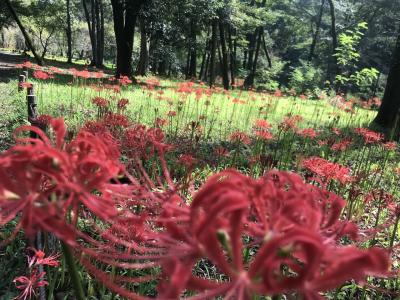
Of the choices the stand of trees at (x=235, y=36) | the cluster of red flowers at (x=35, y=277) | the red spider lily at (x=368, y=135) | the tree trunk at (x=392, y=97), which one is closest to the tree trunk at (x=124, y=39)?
the stand of trees at (x=235, y=36)

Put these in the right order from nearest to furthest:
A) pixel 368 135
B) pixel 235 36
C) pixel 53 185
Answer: pixel 53 185, pixel 368 135, pixel 235 36

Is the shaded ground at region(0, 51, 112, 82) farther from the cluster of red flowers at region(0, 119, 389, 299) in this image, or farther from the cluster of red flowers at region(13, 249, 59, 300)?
the cluster of red flowers at region(0, 119, 389, 299)

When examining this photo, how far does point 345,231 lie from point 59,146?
55cm

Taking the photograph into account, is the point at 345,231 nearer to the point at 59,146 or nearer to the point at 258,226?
the point at 258,226

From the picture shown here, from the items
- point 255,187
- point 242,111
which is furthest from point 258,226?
point 242,111

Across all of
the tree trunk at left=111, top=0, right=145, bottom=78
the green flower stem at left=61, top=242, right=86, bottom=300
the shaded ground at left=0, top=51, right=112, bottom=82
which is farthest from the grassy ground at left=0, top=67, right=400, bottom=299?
the tree trunk at left=111, top=0, right=145, bottom=78

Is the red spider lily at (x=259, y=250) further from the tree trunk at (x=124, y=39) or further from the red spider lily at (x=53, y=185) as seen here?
the tree trunk at (x=124, y=39)

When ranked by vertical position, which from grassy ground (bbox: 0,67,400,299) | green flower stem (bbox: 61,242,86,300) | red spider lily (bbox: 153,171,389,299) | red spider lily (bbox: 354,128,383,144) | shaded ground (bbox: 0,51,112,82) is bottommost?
shaded ground (bbox: 0,51,112,82)

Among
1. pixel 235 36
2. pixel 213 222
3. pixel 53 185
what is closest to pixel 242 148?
pixel 53 185

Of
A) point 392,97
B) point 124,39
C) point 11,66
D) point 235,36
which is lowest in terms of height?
point 11,66

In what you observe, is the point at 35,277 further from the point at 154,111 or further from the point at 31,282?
the point at 154,111

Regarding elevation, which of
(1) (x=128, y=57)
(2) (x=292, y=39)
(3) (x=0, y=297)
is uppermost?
(2) (x=292, y=39)

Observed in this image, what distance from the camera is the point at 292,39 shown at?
3588 cm

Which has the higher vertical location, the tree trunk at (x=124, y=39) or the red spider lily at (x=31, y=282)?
the tree trunk at (x=124, y=39)
